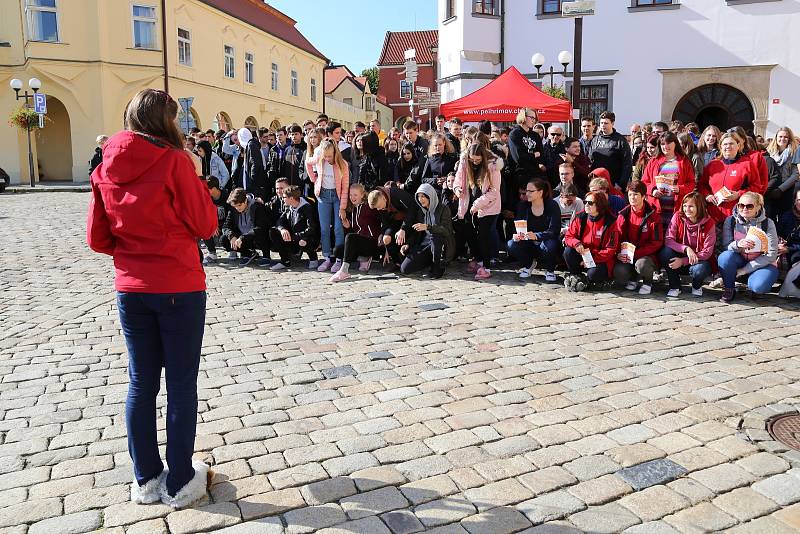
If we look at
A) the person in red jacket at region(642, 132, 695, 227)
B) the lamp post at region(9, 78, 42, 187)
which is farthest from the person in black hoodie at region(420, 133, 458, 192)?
the lamp post at region(9, 78, 42, 187)

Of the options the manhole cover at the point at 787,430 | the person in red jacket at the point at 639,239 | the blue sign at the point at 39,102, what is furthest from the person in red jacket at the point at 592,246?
the blue sign at the point at 39,102

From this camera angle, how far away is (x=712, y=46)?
2219 centimetres

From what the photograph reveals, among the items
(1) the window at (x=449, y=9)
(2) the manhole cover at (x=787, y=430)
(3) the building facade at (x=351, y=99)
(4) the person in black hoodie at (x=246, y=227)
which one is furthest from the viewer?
(3) the building facade at (x=351, y=99)

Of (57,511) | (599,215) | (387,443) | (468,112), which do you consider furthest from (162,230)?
(468,112)

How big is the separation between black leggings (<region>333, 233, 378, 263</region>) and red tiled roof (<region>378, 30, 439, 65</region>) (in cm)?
5301

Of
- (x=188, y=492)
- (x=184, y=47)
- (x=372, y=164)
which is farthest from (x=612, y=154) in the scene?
(x=184, y=47)

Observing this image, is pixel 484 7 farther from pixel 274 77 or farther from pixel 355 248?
pixel 274 77

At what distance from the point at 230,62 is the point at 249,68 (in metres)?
2.28

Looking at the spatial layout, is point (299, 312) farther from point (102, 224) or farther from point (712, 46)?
point (712, 46)

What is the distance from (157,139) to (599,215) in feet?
20.7

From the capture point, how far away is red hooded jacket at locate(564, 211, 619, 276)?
8188mm

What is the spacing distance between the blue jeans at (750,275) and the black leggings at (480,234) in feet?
9.41

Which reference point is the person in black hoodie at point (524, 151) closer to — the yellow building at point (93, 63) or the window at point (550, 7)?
the window at point (550, 7)

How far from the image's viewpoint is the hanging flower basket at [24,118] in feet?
87.9
